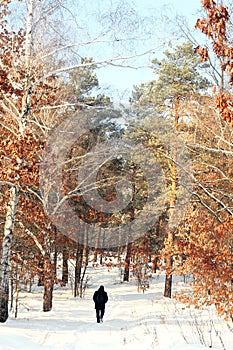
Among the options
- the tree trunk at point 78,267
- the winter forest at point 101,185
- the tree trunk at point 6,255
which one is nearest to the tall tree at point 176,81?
the winter forest at point 101,185

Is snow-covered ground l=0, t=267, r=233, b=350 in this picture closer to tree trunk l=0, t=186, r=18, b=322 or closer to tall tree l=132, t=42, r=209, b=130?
tree trunk l=0, t=186, r=18, b=322

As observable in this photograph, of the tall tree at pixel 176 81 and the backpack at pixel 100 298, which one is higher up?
the tall tree at pixel 176 81

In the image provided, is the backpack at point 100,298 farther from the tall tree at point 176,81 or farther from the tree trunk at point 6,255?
the tall tree at point 176,81

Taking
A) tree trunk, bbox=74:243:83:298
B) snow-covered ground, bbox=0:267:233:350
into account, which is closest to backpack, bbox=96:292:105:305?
snow-covered ground, bbox=0:267:233:350

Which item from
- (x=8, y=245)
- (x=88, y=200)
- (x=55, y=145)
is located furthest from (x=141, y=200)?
(x=8, y=245)

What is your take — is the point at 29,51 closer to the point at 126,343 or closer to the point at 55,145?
the point at 55,145

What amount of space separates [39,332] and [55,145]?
7.37m

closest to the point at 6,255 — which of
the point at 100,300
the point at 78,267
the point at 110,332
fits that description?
the point at 110,332

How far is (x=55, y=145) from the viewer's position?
15.7 metres

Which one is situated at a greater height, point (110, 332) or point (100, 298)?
point (100, 298)

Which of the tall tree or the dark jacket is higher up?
the tall tree

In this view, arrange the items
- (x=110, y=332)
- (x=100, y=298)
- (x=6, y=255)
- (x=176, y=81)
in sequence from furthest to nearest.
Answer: (x=176, y=81) < (x=100, y=298) < (x=110, y=332) < (x=6, y=255)

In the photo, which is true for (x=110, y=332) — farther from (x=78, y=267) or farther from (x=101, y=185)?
(x=78, y=267)

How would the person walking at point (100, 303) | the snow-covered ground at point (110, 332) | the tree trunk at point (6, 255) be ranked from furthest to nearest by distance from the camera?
the person walking at point (100, 303)
the tree trunk at point (6, 255)
the snow-covered ground at point (110, 332)
